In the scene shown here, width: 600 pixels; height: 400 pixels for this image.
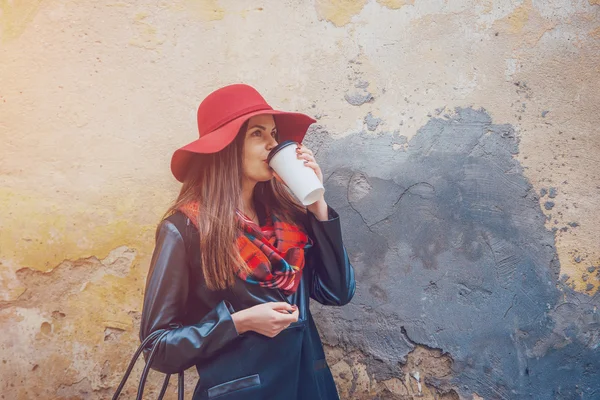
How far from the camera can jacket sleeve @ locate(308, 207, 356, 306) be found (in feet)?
5.03

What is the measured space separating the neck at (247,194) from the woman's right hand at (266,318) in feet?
1.03

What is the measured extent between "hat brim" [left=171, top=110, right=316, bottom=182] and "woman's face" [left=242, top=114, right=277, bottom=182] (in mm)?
44

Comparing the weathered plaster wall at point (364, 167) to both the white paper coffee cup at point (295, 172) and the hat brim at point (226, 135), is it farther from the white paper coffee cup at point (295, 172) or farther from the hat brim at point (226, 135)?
the white paper coffee cup at point (295, 172)

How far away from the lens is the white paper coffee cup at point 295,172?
1.37 m

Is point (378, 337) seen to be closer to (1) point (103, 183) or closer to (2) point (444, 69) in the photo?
(2) point (444, 69)

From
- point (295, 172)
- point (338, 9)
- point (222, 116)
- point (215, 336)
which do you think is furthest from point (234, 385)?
point (338, 9)

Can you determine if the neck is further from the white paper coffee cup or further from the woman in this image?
the white paper coffee cup

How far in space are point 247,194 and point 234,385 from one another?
54 centimetres

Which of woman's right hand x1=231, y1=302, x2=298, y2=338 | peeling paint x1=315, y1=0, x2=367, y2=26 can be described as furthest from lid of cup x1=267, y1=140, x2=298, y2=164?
peeling paint x1=315, y1=0, x2=367, y2=26

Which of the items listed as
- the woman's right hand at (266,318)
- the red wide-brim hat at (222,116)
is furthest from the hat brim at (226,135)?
the woman's right hand at (266,318)

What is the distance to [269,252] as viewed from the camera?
1413 millimetres

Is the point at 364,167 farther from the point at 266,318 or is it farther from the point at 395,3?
the point at 266,318

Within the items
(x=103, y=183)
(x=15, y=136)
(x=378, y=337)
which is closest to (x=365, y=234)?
(x=378, y=337)

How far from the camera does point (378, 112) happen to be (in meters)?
2.07
